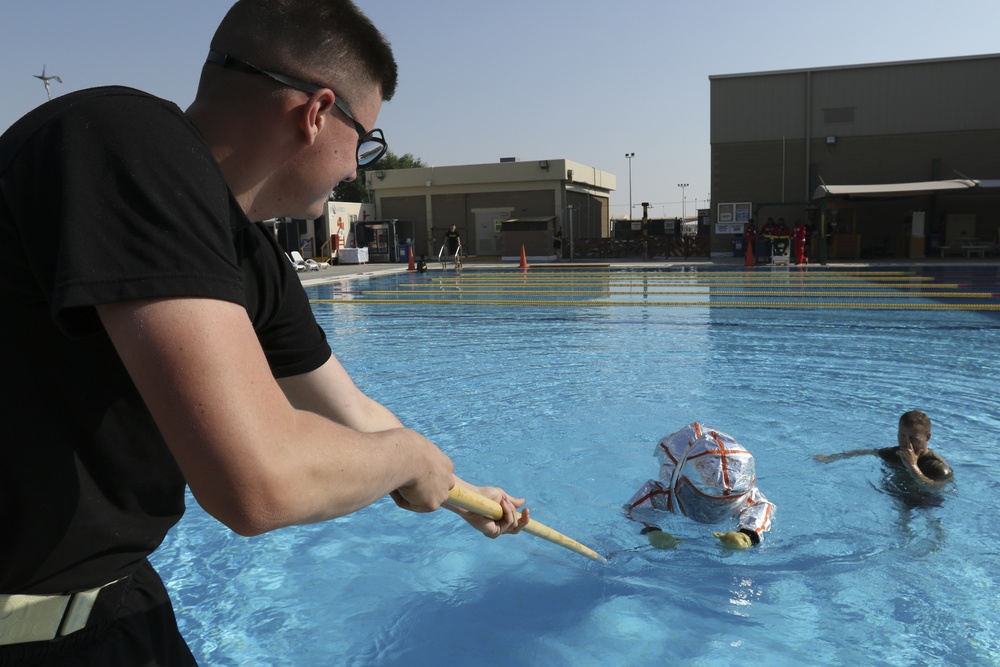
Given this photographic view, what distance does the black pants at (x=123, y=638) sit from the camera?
1.10 m

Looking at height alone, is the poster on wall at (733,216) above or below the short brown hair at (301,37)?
above

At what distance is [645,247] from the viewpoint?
30734 mm

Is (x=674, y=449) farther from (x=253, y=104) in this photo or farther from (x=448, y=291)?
(x=448, y=291)

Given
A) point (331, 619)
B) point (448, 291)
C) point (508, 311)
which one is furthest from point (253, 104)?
point (448, 291)

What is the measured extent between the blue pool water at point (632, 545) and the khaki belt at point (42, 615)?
221cm

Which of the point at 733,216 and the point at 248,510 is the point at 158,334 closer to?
the point at 248,510

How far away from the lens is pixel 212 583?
386cm

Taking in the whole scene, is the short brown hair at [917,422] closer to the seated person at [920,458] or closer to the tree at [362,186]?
the seated person at [920,458]

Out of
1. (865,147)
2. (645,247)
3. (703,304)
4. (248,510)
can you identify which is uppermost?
(865,147)

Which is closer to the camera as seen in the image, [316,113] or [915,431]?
[316,113]

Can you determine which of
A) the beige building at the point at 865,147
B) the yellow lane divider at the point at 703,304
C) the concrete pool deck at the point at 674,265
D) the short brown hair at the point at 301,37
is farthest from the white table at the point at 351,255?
the short brown hair at the point at 301,37

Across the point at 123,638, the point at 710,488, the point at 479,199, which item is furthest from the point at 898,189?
the point at 123,638

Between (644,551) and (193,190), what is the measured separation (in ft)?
11.9

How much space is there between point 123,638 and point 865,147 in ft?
104
